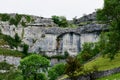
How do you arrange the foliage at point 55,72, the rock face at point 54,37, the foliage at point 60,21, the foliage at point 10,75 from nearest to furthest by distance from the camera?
the foliage at point 55,72 → the foliage at point 10,75 → the rock face at point 54,37 → the foliage at point 60,21

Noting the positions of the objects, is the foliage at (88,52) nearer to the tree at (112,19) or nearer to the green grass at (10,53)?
the green grass at (10,53)

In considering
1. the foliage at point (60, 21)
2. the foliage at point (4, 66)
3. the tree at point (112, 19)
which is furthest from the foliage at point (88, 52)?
the foliage at point (60, 21)

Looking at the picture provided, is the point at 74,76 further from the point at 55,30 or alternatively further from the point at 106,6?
the point at 55,30

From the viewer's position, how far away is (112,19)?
71.1 meters

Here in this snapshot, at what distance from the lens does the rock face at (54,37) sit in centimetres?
16112

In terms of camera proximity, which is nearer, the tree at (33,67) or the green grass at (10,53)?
the tree at (33,67)

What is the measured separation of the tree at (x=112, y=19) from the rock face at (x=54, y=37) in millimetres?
88919

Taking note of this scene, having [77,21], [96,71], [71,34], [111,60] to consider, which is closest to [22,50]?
[71,34]

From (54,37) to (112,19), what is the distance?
93440 millimetres

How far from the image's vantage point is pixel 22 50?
159 metres

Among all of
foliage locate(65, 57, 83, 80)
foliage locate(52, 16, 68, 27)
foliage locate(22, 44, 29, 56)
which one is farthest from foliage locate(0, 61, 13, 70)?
foliage locate(65, 57, 83, 80)

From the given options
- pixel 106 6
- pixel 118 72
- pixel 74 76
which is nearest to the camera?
pixel 118 72

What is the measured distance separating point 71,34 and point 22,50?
19.1 metres

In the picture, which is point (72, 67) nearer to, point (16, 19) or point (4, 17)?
point (16, 19)
